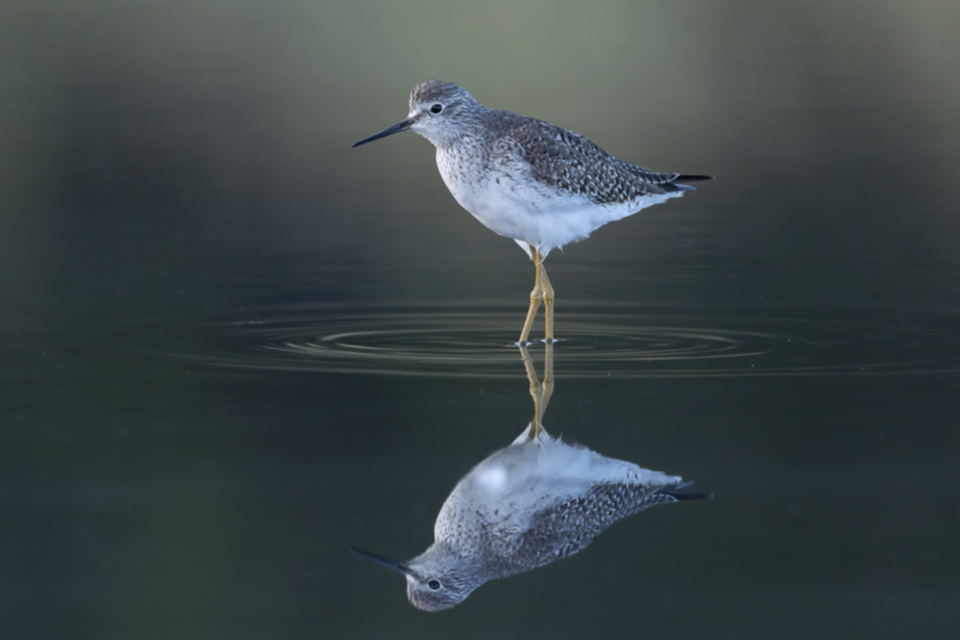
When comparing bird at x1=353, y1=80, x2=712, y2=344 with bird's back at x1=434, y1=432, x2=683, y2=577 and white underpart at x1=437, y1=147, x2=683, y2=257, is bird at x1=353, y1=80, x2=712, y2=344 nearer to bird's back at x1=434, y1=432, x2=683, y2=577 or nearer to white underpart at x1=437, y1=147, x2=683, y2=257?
white underpart at x1=437, y1=147, x2=683, y2=257

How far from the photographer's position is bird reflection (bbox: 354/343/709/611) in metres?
4.58

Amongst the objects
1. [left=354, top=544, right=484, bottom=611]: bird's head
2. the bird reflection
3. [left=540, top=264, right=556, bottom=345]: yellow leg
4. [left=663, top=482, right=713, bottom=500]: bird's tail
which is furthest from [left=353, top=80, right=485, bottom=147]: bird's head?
[left=354, top=544, right=484, bottom=611]: bird's head

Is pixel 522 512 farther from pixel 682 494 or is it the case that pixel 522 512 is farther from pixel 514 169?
pixel 514 169

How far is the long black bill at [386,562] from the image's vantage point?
4.51 meters

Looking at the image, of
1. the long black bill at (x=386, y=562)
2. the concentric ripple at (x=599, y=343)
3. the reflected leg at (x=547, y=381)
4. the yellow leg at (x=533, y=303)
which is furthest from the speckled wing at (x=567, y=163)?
the long black bill at (x=386, y=562)

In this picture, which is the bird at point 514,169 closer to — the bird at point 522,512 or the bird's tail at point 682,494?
the bird at point 522,512

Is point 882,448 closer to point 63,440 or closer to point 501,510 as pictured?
point 501,510

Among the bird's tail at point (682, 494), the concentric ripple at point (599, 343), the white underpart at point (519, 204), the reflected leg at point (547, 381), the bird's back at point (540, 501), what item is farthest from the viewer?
the white underpart at point (519, 204)

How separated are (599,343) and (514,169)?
1250 mm

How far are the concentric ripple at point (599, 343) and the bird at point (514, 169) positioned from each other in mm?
514

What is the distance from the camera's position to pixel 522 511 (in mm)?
5082

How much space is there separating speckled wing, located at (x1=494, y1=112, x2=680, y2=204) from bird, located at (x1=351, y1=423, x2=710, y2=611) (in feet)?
8.93

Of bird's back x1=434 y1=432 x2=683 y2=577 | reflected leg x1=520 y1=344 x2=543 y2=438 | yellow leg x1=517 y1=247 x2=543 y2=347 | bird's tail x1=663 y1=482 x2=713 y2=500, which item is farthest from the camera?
yellow leg x1=517 y1=247 x2=543 y2=347

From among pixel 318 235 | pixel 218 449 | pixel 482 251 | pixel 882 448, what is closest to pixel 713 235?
pixel 482 251
